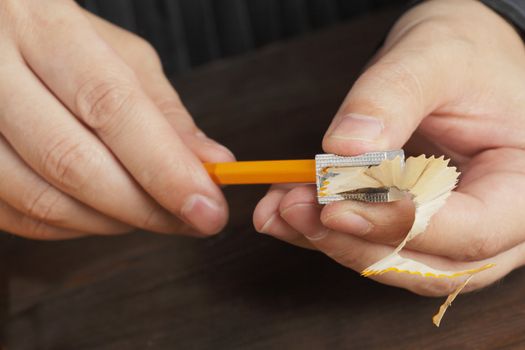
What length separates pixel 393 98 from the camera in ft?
1.75

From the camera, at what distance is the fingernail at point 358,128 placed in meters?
0.50

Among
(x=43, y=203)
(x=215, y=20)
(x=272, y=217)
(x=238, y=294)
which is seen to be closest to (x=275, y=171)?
(x=272, y=217)

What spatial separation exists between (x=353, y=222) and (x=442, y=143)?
0.21 meters

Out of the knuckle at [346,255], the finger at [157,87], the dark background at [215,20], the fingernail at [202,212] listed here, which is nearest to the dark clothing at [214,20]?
the dark background at [215,20]

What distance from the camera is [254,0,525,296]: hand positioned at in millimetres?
516

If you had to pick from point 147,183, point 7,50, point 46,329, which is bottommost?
point 46,329

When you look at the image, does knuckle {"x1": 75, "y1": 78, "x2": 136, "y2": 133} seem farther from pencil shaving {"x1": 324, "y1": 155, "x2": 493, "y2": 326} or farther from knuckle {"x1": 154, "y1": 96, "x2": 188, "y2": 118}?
pencil shaving {"x1": 324, "y1": 155, "x2": 493, "y2": 326}

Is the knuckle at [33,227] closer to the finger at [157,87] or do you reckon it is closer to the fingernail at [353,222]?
the finger at [157,87]

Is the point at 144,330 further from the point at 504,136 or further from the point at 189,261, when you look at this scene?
the point at 504,136

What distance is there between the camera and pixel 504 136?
62 centimetres

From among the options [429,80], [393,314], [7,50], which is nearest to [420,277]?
[393,314]

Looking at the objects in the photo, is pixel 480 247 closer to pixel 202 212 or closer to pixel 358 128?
pixel 358 128

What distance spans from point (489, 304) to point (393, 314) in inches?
3.3

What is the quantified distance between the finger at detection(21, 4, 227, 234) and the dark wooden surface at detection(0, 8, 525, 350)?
3.2 inches
